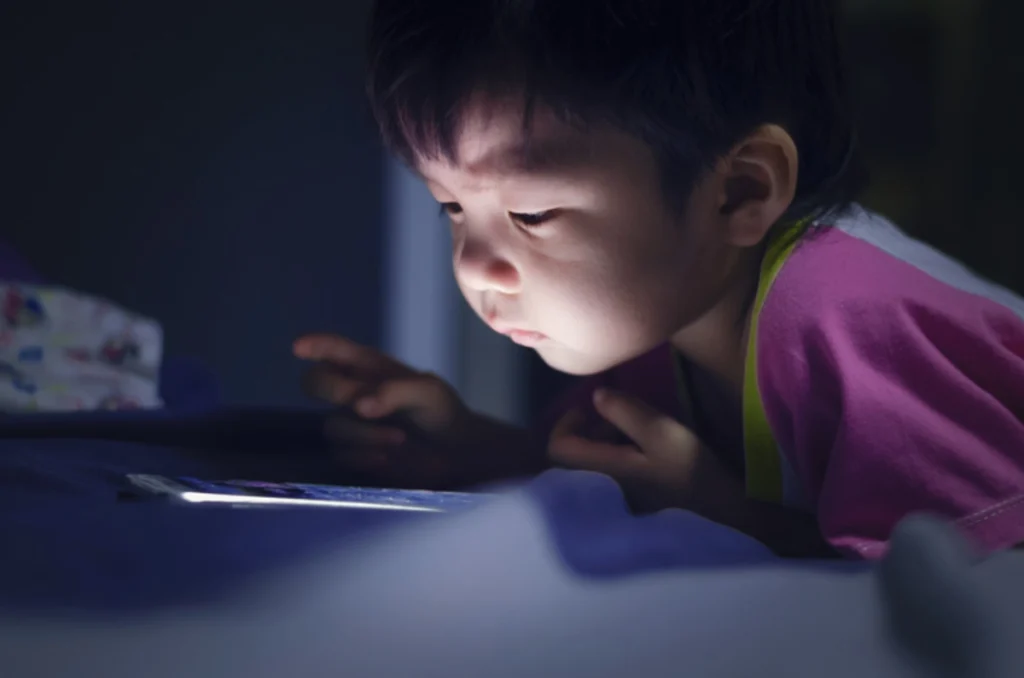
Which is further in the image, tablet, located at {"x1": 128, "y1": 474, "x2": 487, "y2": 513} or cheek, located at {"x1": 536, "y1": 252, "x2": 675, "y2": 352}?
cheek, located at {"x1": 536, "y1": 252, "x2": 675, "y2": 352}

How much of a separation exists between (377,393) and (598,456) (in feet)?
0.72

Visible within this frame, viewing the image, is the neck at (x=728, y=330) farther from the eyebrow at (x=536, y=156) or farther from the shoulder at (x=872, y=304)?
the eyebrow at (x=536, y=156)

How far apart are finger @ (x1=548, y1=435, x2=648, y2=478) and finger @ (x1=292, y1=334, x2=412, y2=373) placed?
0.19 metres

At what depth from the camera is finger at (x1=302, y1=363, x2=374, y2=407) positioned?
2.90ft

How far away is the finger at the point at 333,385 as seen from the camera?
Result: 89 centimetres

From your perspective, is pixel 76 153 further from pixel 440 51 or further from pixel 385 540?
pixel 385 540

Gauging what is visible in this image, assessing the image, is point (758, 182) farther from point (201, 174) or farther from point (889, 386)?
point (201, 174)

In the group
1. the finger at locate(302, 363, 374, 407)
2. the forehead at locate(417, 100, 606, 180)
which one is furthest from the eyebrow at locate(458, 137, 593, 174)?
the finger at locate(302, 363, 374, 407)

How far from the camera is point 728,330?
0.79 m

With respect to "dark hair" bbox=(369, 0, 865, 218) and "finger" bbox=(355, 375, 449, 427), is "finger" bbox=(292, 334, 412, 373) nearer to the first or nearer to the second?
"finger" bbox=(355, 375, 449, 427)

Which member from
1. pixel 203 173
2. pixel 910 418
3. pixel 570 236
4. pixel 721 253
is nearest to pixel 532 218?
pixel 570 236

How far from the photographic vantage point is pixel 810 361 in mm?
661

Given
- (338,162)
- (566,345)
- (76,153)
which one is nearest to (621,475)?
(566,345)

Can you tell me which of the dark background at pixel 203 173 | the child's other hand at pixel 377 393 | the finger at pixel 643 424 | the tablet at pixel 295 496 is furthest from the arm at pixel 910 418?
the dark background at pixel 203 173
